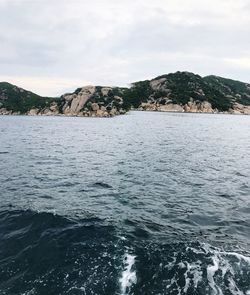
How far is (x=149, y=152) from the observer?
169ft

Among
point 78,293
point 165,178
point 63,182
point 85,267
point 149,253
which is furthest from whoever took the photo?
point 165,178

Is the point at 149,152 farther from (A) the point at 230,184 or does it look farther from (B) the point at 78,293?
(B) the point at 78,293

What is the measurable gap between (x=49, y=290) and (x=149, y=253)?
5357mm

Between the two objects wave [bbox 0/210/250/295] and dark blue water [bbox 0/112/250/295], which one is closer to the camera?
wave [bbox 0/210/250/295]

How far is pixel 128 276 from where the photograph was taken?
13.8 meters

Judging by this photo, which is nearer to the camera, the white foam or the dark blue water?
the white foam

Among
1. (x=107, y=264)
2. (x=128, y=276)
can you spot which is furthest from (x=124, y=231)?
(x=128, y=276)

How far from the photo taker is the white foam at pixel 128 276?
13.1m

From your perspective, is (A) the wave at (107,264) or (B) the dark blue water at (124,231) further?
(B) the dark blue water at (124,231)

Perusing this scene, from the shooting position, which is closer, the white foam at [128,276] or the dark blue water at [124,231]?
the white foam at [128,276]

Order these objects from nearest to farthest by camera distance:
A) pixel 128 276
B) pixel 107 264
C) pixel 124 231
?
pixel 128 276, pixel 107 264, pixel 124 231

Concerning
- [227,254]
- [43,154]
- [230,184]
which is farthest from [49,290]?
[43,154]

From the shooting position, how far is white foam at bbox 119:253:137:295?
13055 millimetres

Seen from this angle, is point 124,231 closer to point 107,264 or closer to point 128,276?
point 107,264
